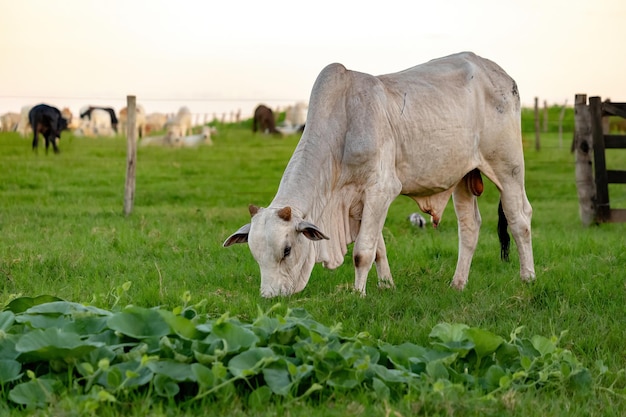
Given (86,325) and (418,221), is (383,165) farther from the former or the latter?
(418,221)

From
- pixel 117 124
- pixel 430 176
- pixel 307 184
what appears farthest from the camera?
pixel 117 124

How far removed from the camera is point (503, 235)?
33.3ft

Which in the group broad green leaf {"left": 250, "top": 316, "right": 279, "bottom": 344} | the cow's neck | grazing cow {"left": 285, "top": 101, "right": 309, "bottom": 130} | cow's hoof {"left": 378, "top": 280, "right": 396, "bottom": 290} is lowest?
cow's hoof {"left": 378, "top": 280, "right": 396, "bottom": 290}

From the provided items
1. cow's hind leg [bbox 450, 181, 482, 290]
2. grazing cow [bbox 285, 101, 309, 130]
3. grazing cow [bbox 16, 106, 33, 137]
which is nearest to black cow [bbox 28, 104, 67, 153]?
grazing cow [bbox 16, 106, 33, 137]

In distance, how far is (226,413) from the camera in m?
Result: 4.70

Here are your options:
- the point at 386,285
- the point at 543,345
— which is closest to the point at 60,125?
the point at 386,285

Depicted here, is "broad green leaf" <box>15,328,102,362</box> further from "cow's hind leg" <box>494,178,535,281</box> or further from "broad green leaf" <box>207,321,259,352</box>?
"cow's hind leg" <box>494,178,535,281</box>

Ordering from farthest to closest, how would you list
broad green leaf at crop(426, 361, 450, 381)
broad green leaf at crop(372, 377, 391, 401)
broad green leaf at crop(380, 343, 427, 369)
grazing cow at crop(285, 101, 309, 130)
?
grazing cow at crop(285, 101, 309, 130), broad green leaf at crop(380, 343, 427, 369), broad green leaf at crop(426, 361, 450, 381), broad green leaf at crop(372, 377, 391, 401)

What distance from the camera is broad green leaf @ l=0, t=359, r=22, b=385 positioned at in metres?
4.93

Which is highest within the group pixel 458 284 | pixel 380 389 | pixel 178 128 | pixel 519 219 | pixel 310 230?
pixel 178 128

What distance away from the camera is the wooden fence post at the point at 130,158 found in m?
14.9

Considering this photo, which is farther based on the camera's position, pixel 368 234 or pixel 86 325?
pixel 368 234

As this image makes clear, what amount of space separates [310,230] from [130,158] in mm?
8604

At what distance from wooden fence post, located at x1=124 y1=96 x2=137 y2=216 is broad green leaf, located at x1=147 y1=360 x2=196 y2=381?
10243mm
